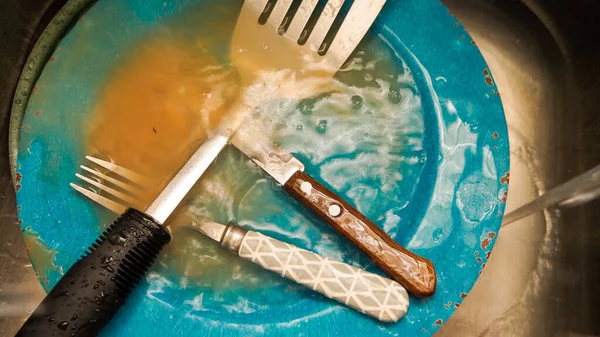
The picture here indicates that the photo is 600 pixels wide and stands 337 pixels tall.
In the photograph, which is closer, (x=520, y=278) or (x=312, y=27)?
(x=312, y=27)

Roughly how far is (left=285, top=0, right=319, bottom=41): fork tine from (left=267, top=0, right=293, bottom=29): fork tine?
0.02 meters

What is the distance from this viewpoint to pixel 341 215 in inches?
23.7

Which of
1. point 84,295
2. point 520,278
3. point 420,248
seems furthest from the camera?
point 520,278

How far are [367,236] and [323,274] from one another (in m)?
0.08

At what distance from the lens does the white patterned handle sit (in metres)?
0.58

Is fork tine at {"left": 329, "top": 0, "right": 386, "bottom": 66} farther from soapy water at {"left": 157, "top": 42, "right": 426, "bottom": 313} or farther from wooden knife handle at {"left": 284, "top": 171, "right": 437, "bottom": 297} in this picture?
wooden knife handle at {"left": 284, "top": 171, "right": 437, "bottom": 297}

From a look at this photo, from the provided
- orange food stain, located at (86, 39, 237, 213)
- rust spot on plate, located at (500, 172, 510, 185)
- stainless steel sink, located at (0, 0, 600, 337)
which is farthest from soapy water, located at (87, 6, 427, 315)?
stainless steel sink, located at (0, 0, 600, 337)

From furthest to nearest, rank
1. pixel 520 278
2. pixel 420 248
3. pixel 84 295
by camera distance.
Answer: pixel 520 278 < pixel 420 248 < pixel 84 295

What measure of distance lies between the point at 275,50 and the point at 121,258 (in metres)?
0.36

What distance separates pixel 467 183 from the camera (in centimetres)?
63

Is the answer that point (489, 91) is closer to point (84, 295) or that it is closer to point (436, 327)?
point (436, 327)

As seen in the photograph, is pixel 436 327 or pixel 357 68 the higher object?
pixel 357 68

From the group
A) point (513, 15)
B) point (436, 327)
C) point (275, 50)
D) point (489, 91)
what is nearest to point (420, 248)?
point (436, 327)

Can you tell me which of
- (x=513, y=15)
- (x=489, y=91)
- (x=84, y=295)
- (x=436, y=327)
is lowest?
(x=84, y=295)
